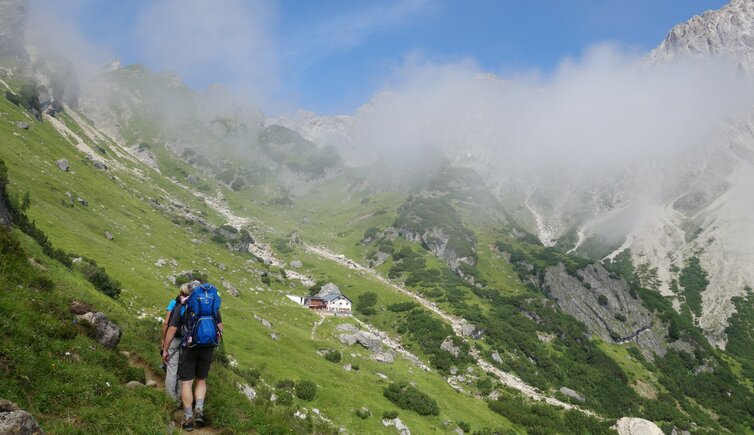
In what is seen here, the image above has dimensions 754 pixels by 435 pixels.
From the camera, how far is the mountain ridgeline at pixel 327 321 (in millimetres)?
12938

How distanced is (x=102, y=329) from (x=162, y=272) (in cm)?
5450

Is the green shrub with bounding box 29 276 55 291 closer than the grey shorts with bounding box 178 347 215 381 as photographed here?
No

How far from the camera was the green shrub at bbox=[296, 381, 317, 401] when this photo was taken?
36.6 meters

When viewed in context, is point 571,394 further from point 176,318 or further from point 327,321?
point 176,318

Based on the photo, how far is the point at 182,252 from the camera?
281 ft

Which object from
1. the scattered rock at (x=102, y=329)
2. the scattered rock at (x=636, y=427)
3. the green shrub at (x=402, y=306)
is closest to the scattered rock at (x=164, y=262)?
the green shrub at (x=402, y=306)

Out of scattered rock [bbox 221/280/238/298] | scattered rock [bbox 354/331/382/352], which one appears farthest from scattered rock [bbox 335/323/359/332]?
scattered rock [bbox 221/280/238/298]

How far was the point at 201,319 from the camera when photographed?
11.8m

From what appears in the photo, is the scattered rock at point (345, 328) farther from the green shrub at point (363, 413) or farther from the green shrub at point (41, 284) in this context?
the green shrub at point (41, 284)

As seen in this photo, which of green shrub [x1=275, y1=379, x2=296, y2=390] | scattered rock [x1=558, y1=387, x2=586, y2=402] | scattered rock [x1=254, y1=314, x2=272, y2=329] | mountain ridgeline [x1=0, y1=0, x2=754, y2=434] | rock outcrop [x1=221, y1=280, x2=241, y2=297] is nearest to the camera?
mountain ridgeline [x1=0, y1=0, x2=754, y2=434]

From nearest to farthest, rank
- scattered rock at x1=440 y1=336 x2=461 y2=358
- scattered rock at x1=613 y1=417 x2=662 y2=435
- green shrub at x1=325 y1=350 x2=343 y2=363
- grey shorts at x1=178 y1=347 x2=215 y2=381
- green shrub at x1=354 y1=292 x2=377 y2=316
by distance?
grey shorts at x1=178 y1=347 x2=215 y2=381, green shrub at x1=325 y1=350 x2=343 y2=363, scattered rock at x1=613 y1=417 x2=662 y2=435, scattered rock at x1=440 y1=336 x2=461 y2=358, green shrub at x1=354 y1=292 x2=377 y2=316

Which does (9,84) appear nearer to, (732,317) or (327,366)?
(327,366)

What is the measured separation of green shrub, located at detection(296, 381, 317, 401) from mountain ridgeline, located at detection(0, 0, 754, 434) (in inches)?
8.9

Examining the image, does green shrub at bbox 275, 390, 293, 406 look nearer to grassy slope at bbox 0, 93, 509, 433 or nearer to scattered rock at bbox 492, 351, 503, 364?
grassy slope at bbox 0, 93, 509, 433
